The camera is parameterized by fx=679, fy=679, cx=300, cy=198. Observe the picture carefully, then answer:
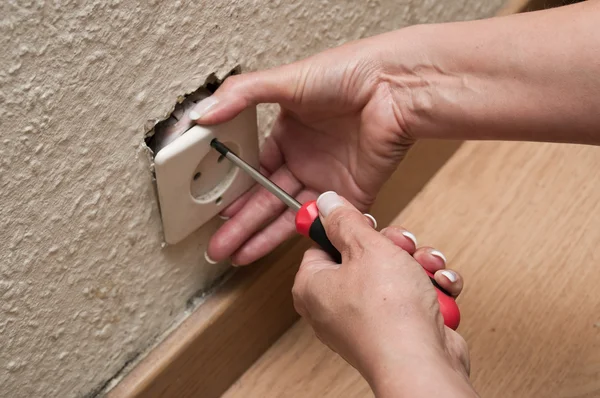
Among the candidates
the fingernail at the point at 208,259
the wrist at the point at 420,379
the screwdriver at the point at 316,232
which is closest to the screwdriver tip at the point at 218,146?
the screwdriver at the point at 316,232

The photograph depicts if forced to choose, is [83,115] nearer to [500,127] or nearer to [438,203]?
[500,127]

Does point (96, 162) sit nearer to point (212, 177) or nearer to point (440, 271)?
point (212, 177)

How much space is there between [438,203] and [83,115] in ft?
1.53

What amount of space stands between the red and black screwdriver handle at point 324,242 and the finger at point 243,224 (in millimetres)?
98

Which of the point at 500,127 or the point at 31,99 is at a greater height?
the point at 31,99

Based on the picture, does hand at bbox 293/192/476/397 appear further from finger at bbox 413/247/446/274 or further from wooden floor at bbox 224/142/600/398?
wooden floor at bbox 224/142/600/398

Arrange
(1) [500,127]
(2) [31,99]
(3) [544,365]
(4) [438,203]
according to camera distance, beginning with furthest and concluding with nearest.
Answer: (4) [438,203] → (3) [544,365] → (1) [500,127] → (2) [31,99]

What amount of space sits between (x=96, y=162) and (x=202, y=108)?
0.28ft

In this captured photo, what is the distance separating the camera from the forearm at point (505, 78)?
45 cm

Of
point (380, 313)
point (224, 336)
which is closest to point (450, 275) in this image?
point (380, 313)

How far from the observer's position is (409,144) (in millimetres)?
545

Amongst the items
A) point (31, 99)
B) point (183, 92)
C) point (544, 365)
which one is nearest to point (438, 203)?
point (544, 365)

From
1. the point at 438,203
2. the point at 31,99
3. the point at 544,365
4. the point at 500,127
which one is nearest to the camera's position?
the point at 31,99

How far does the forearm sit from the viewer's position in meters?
0.45
